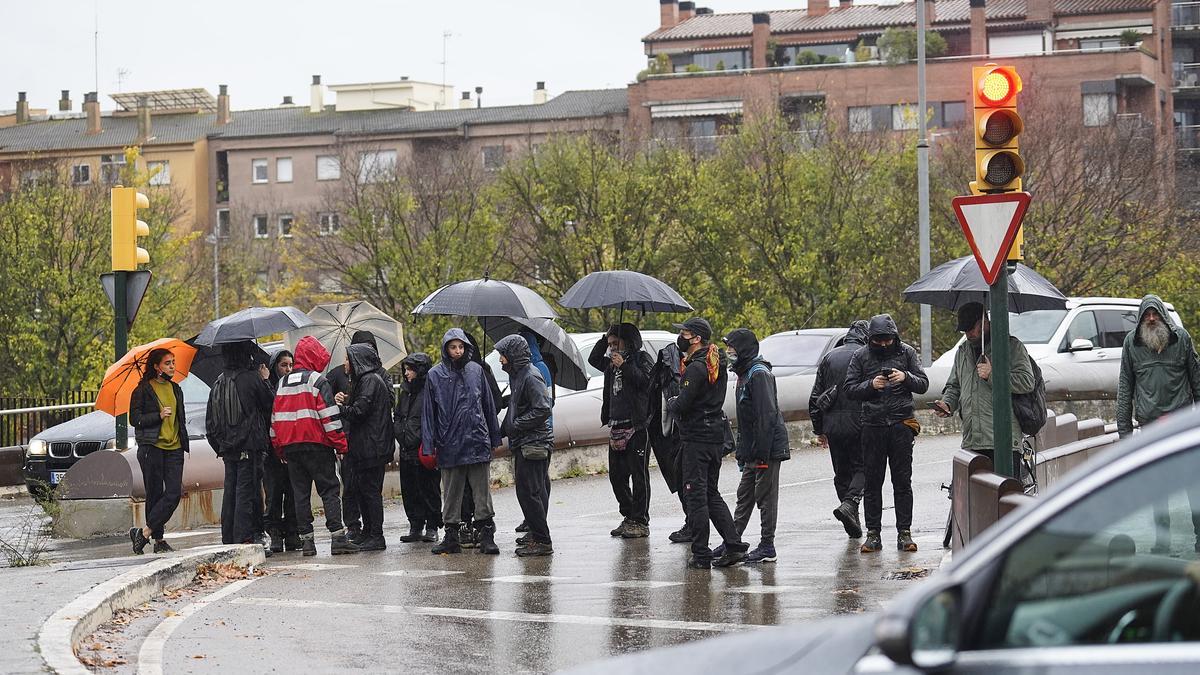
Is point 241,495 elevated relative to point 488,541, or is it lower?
elevated

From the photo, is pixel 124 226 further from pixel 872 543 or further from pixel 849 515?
pixel 872 543

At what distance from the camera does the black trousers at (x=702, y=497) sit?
39.1ft

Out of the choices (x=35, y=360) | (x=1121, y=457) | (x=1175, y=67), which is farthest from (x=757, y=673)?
(x=1175, y=67)

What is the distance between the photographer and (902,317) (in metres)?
41.0

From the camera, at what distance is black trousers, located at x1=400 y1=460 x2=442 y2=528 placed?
14430 mm

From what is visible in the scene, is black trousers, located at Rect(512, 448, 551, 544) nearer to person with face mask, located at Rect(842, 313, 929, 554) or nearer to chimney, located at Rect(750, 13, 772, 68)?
person with face mask, located at Rect(842, 313, 929, 554)

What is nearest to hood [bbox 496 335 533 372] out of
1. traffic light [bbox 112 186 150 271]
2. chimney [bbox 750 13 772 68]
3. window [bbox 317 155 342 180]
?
traffic light [bbox 112 186 150 271]

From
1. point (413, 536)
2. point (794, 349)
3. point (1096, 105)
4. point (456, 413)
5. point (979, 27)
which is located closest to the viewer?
point (456, 413)

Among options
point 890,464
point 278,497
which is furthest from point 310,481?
point 890,464

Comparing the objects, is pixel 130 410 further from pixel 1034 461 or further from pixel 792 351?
pixel 792 351

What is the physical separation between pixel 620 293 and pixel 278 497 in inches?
135

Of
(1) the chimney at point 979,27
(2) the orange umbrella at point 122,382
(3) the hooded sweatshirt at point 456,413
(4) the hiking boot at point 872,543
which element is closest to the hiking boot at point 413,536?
(3) the hooded sweatshirt at point 456,413

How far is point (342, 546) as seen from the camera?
45.2 ft

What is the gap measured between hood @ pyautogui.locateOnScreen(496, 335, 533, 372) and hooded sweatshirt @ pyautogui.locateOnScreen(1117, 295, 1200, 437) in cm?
446
